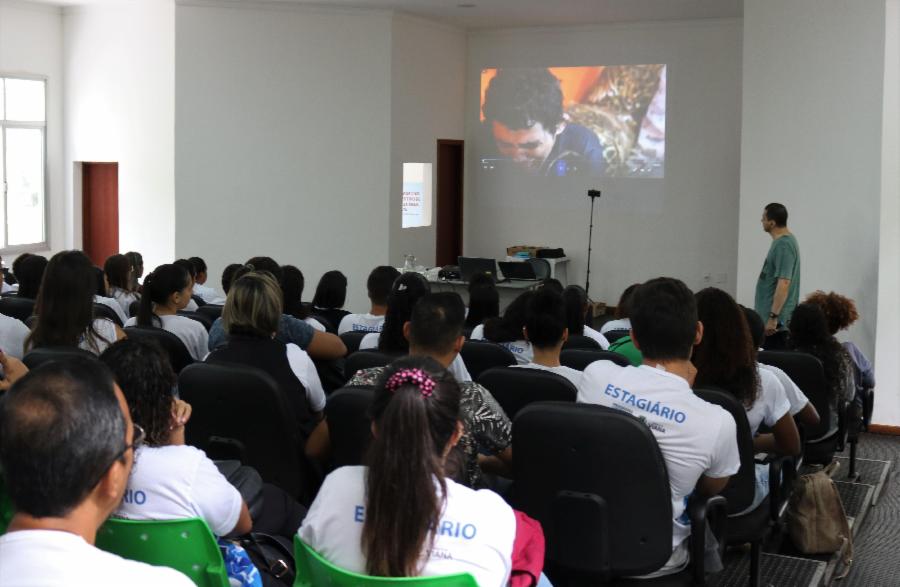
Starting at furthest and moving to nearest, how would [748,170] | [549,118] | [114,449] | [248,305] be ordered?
[549,118]
[748,170]
[248,305]
[114,449]

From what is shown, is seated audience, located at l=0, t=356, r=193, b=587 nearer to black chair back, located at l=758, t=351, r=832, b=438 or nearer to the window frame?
black chair back, located at l=758, t=351, r=832, b=438

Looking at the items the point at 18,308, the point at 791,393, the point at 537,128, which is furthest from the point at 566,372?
the point at 537,128

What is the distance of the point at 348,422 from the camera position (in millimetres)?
3201

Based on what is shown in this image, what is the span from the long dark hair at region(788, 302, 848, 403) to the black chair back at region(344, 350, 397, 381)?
6.74 ft

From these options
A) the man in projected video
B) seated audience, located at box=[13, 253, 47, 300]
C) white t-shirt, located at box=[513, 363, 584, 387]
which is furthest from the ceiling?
white t-shirt, located at box=[513, 363, 584, 387]

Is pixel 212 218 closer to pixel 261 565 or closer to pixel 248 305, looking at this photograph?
pixel 248 305

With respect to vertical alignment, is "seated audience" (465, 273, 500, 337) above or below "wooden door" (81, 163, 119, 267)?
below

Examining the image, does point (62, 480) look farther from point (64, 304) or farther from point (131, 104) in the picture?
point (131, 104)

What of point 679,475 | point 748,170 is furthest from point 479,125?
point 679,475

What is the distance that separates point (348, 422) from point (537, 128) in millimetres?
9669

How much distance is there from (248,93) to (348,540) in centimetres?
978

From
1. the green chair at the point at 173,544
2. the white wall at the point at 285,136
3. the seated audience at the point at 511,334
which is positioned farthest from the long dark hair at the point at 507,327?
the white wall at the point at 285,136

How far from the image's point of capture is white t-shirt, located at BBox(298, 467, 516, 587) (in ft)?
6.22

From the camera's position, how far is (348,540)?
6.48ft
